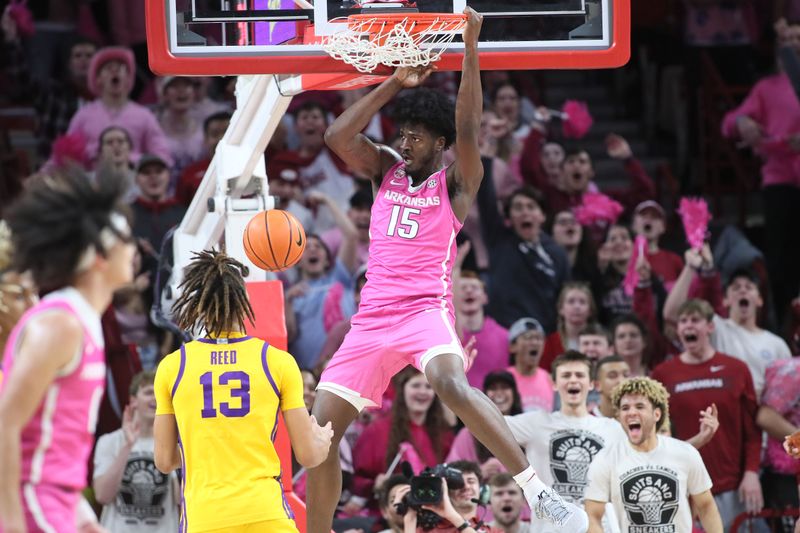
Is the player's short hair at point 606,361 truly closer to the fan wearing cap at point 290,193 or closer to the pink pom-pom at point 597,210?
the pink pom-pom at point 597,210

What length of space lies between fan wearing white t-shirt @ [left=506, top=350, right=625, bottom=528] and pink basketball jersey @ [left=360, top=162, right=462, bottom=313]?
6.84 feet

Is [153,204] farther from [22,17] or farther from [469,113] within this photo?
[469,113]

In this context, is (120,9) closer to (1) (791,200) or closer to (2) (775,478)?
(1) (791,200)

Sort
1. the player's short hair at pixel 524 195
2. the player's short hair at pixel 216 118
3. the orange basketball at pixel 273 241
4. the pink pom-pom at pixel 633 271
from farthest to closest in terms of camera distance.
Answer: the player's short hair at pixel 216 118 < the player's short hair at pixel 524 195 < the pink pom-pom at pixel 633 271 < the orange basketball at pixel 273 241

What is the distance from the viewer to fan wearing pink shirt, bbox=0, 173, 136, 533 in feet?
14.5

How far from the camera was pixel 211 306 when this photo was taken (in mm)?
6062

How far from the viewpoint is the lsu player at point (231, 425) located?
5855 mm

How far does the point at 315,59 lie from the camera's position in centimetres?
675

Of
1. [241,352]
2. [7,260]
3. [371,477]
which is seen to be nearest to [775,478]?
[371,477]

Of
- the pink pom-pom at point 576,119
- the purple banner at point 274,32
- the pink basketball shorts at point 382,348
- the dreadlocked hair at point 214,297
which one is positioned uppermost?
the purple banner at point 274,32

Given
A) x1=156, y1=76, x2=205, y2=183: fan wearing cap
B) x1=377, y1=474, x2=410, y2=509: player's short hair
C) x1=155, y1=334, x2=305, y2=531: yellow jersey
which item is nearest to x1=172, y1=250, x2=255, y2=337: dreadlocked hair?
x1=155, y1=334, x2=305, y2=531: yellow jersey

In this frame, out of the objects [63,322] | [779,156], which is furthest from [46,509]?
[779,156]

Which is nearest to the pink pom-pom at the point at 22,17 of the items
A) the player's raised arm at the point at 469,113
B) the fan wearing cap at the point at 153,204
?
the fan wearing cap at the point at 153,204

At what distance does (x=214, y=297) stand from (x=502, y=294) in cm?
531
